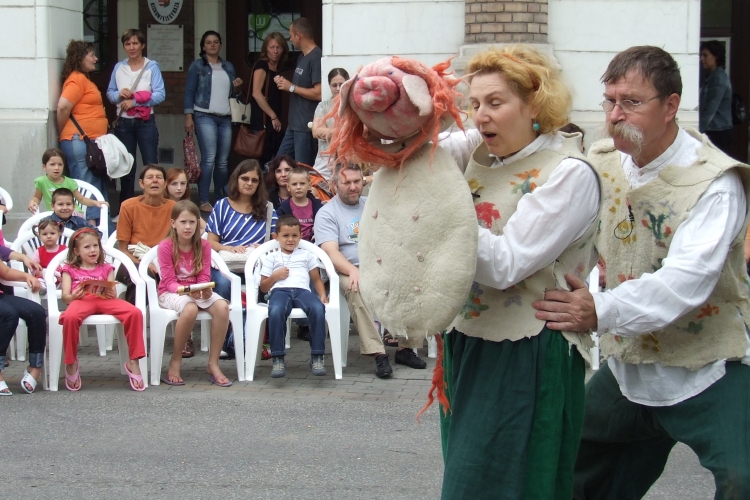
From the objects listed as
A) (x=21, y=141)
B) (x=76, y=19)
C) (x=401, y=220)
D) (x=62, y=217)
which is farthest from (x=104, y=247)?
(x=401, y=220)

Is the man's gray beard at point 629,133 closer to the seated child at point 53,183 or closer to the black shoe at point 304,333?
the black shoe at point 304,333

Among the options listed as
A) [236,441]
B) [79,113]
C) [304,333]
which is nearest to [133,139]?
[79,113]

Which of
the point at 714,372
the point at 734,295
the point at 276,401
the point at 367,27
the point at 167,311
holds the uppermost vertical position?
the point at 367,27

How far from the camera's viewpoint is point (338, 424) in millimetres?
5805

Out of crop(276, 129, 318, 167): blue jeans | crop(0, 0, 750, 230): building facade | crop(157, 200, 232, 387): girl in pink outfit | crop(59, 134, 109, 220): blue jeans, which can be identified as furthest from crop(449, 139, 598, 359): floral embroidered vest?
crop(59, 134, 109, 220): blue jeans

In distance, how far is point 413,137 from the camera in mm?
2727

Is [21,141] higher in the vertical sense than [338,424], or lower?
higher

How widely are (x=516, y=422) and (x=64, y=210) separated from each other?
19.1ft

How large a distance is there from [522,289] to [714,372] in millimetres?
675

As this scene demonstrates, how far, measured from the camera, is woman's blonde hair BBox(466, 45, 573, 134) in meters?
2.82

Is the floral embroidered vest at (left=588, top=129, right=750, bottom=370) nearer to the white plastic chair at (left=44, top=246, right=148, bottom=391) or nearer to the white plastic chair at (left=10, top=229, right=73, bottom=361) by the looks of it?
the white plastic chair at (left=44, top=246, right=148, bottom=391)

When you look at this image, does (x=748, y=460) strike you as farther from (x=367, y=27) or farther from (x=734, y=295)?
(x=367, y=27)

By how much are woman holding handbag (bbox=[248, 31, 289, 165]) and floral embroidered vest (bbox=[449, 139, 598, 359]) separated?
310 inches

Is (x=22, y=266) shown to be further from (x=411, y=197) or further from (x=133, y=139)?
(x=411, y=197)
